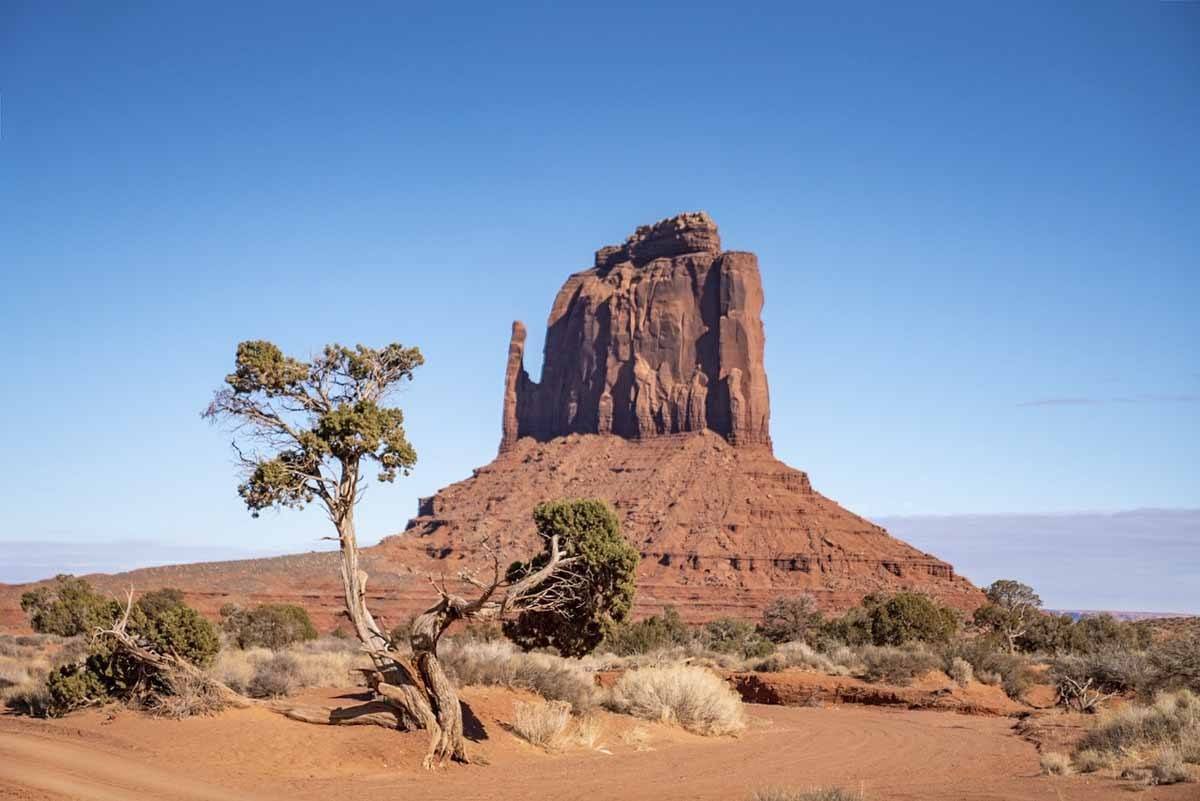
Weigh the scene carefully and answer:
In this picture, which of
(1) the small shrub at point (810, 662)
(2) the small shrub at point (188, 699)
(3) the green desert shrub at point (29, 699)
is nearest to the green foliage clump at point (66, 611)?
(3) the green desert shrub at point (29, 699)

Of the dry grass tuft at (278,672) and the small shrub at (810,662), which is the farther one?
the small shrub at (810,662)

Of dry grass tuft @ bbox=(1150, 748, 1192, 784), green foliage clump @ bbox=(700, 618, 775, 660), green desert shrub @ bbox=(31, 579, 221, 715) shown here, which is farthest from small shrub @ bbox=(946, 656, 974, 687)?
green desert shrub @ bbox=(31, 579, 221, 715)

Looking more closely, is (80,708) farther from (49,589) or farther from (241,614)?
(49,589)

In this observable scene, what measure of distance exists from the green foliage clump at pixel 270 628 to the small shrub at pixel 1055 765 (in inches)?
1015

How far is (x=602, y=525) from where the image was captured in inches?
707

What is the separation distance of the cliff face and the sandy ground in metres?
91.9

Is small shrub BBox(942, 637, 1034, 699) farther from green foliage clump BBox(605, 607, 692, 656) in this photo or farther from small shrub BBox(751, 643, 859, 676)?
green foliage clump BBox(605, 607, 692, 656)

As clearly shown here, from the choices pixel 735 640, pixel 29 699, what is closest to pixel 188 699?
pixel 29 699

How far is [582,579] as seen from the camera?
56.9 ft

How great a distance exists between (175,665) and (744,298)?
337 ft

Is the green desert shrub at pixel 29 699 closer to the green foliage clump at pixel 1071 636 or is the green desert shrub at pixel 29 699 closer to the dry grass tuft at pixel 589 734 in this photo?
the dry grass tuft at pixel 589 734

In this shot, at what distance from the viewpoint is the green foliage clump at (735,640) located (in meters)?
40.1

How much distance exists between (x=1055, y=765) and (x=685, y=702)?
835cm

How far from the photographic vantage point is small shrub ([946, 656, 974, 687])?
29531 millimetres
